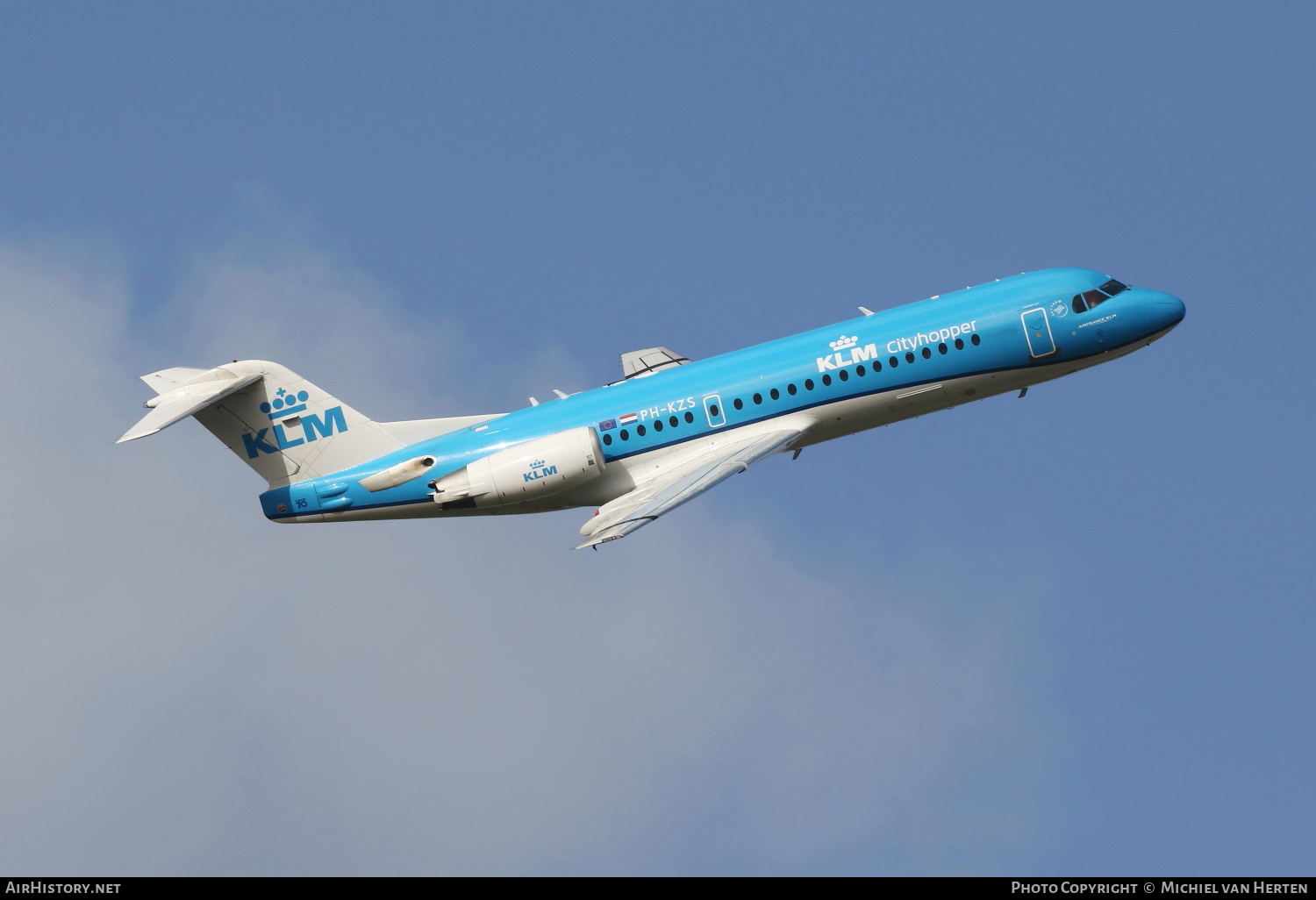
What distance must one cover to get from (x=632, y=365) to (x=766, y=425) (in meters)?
5.49

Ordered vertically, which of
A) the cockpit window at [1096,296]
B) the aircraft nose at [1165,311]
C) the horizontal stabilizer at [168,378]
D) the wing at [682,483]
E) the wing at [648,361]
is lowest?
the wing at [682,483]

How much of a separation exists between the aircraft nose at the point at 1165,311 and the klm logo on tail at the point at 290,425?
22184 millimetres

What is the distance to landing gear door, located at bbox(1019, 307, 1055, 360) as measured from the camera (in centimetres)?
4381

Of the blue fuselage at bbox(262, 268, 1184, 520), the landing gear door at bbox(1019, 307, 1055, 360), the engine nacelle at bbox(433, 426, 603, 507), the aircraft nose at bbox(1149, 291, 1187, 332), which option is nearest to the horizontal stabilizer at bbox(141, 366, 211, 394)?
the blue fuselage at bbox(262, 268, 1184, 520)

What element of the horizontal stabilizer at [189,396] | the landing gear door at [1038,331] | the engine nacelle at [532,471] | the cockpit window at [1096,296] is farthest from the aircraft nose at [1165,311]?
the horizontal stabilizer at [189,396]

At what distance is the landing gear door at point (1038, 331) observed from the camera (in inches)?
1725

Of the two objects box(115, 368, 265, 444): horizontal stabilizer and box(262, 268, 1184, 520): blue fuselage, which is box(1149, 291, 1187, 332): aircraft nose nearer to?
box(262, 268, 1184, 520): blue fuselage

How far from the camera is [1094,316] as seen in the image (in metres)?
44.2

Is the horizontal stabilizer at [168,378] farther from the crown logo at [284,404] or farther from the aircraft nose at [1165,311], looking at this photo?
the aircraft nose at [1165,311]

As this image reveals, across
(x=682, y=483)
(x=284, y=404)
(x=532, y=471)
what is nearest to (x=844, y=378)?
(x=682, y=483)

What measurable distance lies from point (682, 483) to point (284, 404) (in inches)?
455
